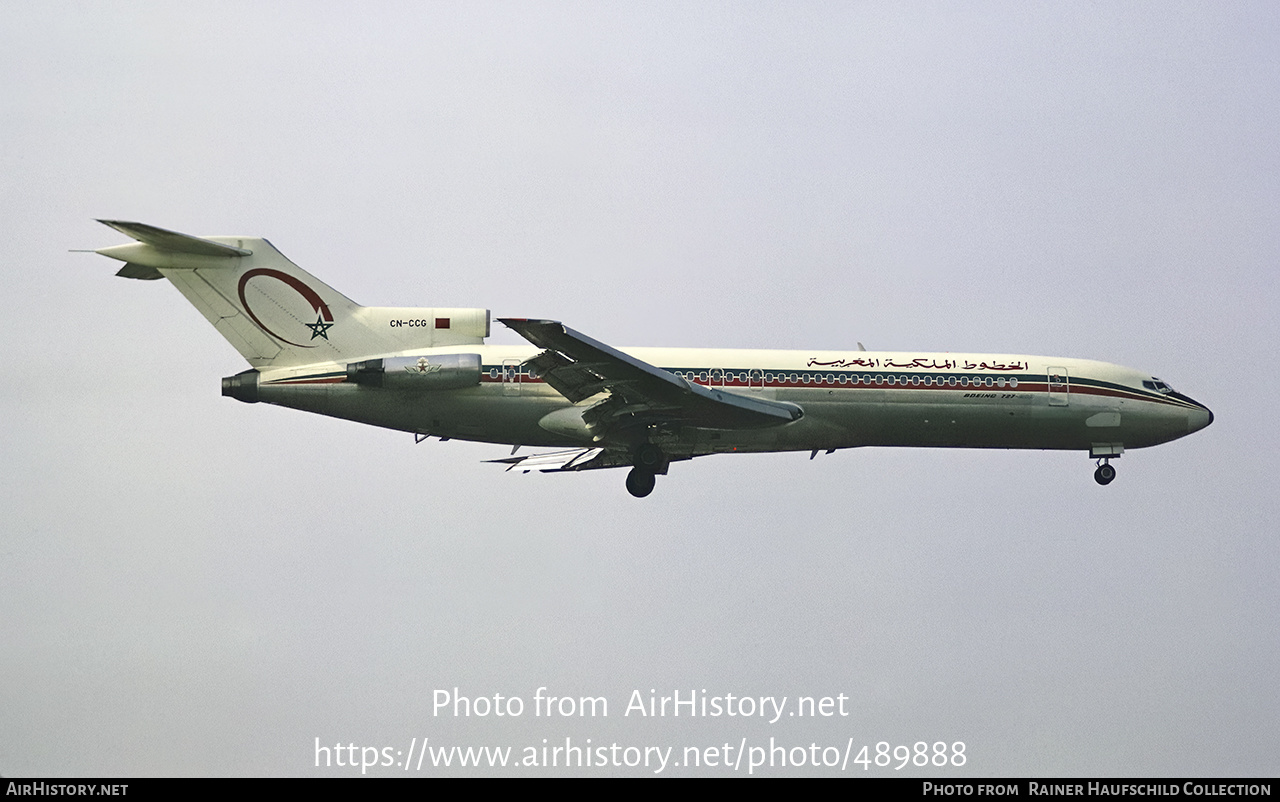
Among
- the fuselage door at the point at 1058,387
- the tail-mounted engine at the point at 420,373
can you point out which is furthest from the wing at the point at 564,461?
the fuselage door at the point at 1058,387

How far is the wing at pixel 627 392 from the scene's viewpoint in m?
33.1

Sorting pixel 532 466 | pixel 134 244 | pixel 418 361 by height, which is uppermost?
pixel 134 244

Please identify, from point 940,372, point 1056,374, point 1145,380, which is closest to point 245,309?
point 940,372

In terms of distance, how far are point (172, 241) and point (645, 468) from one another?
11.5 meters

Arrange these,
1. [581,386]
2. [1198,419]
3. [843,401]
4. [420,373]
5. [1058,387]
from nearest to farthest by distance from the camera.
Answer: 1. [581,386]
2. [420,373]
3. [843,401]
4. [1058,387]
5. [1198,419]

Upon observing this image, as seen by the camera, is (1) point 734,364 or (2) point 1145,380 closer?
(1) point 734,364

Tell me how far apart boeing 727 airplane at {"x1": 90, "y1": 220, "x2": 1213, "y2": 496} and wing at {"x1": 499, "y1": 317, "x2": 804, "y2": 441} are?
0.04m

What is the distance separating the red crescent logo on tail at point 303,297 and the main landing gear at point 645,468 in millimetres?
7449

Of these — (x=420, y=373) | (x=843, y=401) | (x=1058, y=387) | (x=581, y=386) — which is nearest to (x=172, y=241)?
(x=420, y=373)

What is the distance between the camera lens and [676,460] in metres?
37.4

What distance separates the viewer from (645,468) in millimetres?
36719

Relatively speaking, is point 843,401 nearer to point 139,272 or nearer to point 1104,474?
point 1104,474

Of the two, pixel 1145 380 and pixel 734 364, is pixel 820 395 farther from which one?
pixel 1145 380

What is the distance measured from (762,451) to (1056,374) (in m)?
7.38
